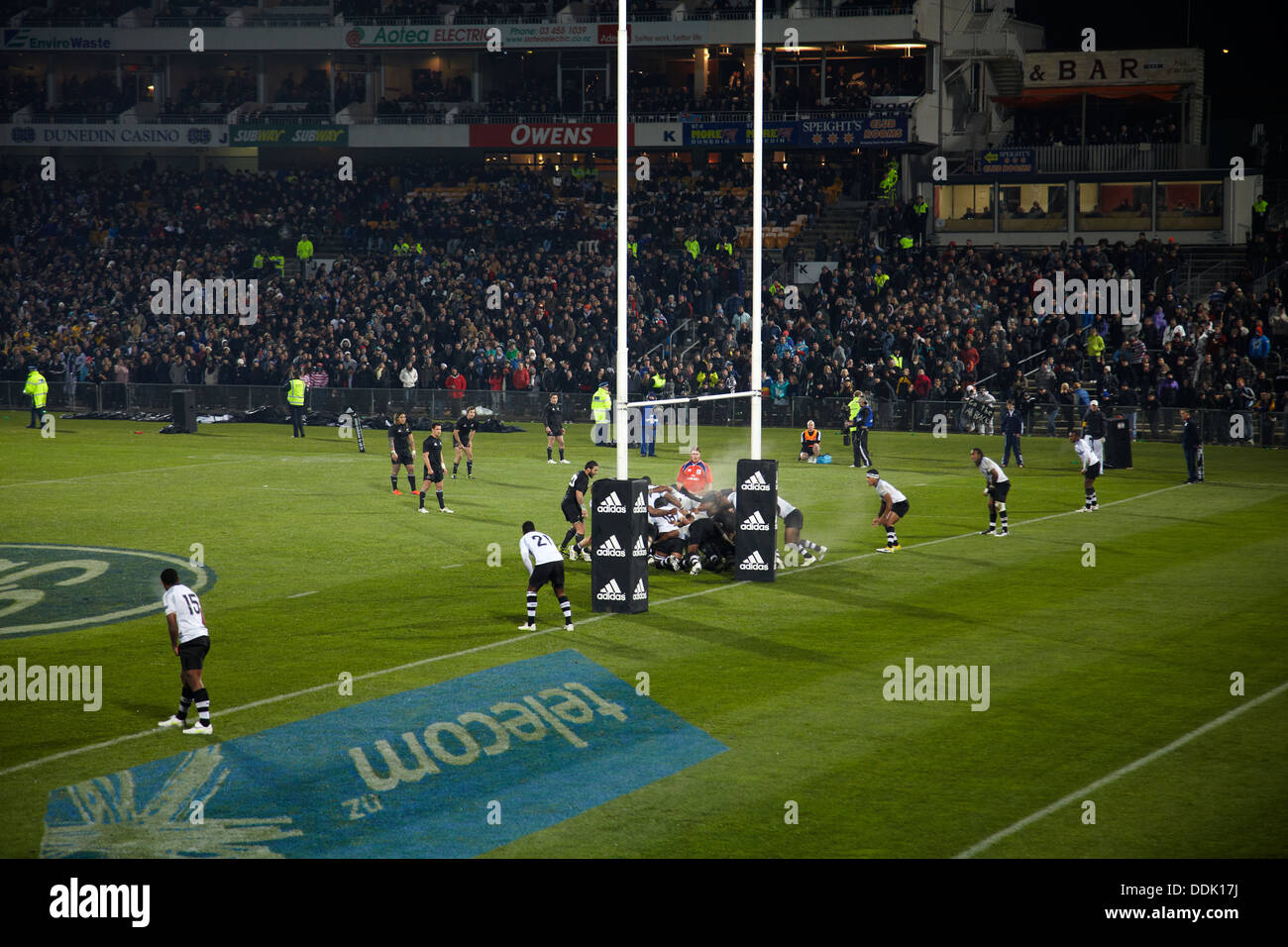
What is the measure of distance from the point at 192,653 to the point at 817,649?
795 centimetres

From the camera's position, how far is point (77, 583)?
22.8 m

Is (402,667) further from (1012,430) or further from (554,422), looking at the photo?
(1012,430)

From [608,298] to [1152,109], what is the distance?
28.6 meters

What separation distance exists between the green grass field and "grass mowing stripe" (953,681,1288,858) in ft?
0.28

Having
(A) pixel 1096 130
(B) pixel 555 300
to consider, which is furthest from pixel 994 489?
(A) pixel 1096 130

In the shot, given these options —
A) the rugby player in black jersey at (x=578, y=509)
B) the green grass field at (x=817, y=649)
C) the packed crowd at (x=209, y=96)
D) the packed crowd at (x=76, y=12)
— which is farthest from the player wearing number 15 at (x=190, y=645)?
the packed crowd at (x=76, y=12)

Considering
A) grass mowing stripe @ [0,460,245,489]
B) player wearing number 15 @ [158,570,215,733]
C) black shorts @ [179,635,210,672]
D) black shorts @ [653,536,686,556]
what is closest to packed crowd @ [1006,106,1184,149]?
grass mowing stripe @ [0,460,245,489]

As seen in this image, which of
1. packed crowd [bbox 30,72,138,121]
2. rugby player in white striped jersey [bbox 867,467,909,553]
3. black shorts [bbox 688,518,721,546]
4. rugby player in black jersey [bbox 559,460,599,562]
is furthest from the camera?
packed crowd [bbox 30,72,138,121]

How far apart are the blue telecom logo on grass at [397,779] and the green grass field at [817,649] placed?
1.20 ft

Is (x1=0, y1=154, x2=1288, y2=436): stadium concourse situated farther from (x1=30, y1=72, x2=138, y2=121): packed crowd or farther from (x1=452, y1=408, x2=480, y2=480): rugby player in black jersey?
(x1=452, y1=408, x2=480, y2=480): rugby player in black jersey

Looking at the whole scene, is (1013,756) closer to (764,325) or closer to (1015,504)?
(1015,504)

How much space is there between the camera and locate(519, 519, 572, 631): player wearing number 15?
1909cm

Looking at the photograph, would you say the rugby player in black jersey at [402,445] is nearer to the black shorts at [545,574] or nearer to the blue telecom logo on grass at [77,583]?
the blue telecom logo on grass at [77,583]

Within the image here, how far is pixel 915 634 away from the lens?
19.2 metres
